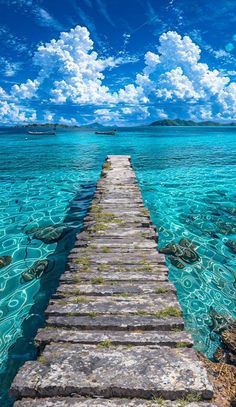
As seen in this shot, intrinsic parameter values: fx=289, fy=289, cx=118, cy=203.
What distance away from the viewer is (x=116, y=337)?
501 centimetres

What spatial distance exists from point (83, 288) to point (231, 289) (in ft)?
18.3

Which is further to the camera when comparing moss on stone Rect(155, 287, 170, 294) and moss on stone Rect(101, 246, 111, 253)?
moss on stone Rect(101, 246, 111, 253)

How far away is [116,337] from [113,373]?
763mm

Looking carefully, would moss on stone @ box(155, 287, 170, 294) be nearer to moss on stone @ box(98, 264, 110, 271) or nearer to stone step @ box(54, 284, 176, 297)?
stone step @ box(54, 284, 176, 297)

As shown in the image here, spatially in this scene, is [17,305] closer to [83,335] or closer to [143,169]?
[83,335]

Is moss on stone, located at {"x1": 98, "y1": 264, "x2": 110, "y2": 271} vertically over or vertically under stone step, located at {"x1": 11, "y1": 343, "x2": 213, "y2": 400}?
under

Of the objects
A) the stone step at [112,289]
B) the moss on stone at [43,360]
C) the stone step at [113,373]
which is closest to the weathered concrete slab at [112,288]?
the stone step at [112,289]

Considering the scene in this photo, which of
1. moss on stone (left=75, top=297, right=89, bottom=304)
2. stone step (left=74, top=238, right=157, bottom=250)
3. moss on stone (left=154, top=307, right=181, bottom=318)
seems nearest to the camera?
moss on stone (left=154, top=307, right=181, bottom=318)

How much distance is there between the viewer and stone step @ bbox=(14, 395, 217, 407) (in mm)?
3855

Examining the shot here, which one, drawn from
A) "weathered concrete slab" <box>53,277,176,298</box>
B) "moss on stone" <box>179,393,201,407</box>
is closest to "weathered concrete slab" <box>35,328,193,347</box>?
"moss on stone" <box>179,393,201,407</box>

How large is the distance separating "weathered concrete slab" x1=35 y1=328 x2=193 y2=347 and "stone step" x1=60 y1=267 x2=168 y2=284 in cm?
166

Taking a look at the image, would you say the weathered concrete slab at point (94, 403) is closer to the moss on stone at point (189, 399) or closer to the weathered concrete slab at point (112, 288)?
the moss on stone at point (189, 399)

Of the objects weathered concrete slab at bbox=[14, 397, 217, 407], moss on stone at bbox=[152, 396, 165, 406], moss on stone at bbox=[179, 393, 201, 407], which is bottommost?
weathered concrete slab at bbox=[14, 397, 217, 407]

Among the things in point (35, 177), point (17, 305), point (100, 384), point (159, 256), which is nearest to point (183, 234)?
point (159, 256)
